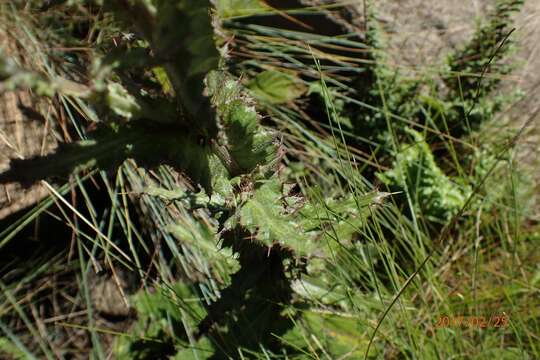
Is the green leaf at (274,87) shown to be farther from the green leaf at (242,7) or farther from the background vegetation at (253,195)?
the green leaf at (242,7)

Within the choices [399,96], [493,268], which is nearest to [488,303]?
[493,268]

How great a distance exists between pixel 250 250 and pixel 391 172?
0.88 metres

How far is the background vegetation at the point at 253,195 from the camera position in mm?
754
